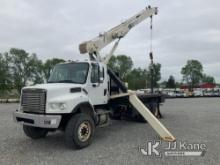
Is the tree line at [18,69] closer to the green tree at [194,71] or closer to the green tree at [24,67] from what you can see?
the green tree at [24,67]

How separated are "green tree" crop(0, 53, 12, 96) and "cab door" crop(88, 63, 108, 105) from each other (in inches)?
2270

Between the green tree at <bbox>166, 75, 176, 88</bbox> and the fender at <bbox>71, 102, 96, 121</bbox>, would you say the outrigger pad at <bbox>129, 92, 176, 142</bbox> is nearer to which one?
the fender at <bbox>71, 102, 96, 121</bbox>

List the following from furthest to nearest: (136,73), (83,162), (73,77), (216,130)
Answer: (136,73), (216,130), (73,77), (83,162)

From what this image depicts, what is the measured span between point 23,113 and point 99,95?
2.60 metres

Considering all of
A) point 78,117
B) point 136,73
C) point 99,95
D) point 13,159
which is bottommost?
point 13,159

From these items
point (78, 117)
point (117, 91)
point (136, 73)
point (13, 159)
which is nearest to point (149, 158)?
point (78, 117)

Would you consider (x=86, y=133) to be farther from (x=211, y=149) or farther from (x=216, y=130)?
(x=216, y=130)

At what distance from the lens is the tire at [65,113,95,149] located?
707 centimetres

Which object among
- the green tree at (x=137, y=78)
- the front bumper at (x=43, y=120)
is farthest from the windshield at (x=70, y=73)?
the green tree at (x=137, y=78)

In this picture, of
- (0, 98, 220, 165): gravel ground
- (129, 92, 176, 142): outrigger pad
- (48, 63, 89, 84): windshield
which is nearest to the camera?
(0, 98, 220, 165): gravel ground

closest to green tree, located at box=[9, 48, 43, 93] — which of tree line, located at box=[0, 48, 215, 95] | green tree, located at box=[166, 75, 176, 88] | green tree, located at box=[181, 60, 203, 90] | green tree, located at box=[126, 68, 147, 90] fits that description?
tree line, located at box=[0, 48, 215, 95]

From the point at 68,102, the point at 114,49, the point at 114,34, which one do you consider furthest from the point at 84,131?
the point at 114,34

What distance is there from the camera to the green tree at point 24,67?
6825cm

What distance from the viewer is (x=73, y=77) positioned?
838cm
